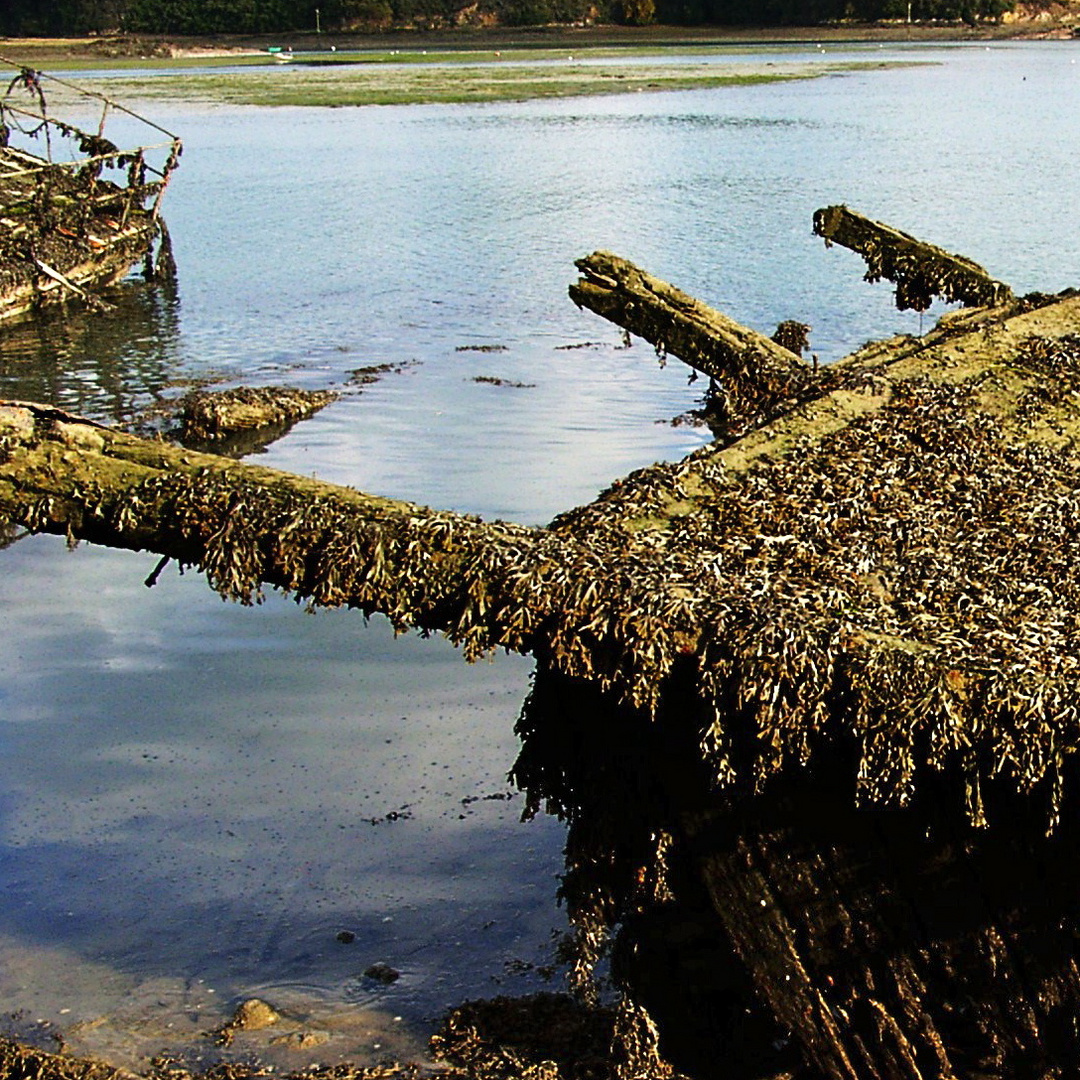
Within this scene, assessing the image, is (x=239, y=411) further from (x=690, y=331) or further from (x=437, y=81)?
(x=437, y=81)

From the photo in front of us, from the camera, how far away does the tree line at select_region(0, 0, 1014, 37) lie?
123125mm

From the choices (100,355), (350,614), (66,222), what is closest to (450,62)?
(66,222)

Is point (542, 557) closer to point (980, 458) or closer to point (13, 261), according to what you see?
point (980, 458)

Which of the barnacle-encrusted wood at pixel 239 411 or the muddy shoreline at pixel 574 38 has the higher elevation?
the muddy shoreline at pixel 574 38

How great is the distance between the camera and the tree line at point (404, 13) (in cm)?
12312

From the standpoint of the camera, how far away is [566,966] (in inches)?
222

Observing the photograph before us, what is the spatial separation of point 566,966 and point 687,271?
65.5ft

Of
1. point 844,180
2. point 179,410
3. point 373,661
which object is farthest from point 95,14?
point 373,661

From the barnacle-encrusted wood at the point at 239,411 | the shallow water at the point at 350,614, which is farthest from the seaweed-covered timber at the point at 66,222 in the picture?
the barnacle-encrusted wood at the point at 239,411

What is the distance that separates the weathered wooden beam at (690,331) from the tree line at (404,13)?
416ft

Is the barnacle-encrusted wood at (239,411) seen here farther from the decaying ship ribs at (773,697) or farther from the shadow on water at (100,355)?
the decaying ship ribs at (773,697)

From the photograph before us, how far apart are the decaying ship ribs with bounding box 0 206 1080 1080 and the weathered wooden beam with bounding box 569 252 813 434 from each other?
191 cm

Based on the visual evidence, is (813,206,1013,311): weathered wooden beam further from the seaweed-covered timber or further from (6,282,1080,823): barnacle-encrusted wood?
the seaweed-covered timber

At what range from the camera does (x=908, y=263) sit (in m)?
8.01
